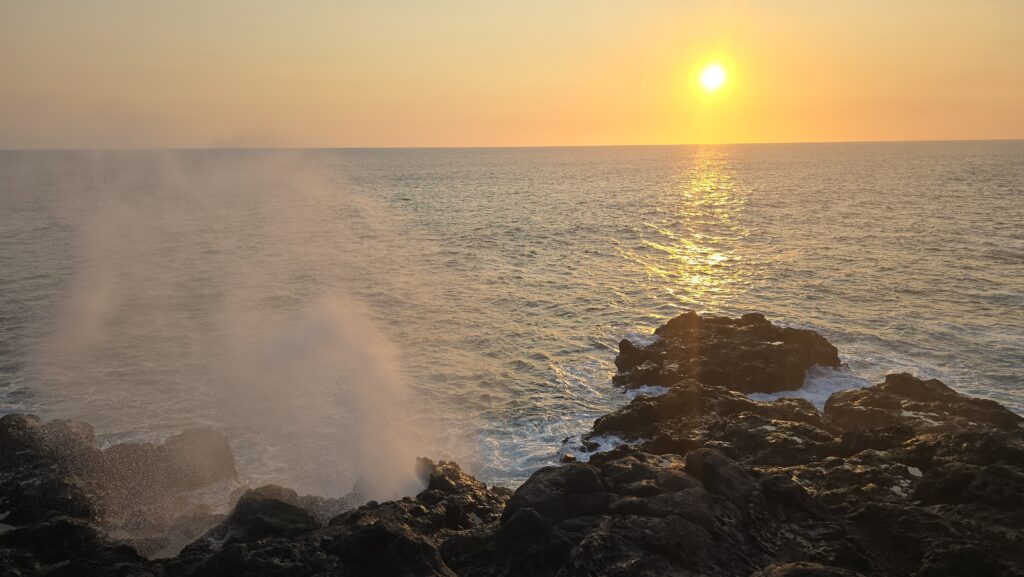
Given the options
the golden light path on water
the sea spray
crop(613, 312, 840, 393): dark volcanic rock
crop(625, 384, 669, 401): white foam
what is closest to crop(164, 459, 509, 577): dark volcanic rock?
the sea spray

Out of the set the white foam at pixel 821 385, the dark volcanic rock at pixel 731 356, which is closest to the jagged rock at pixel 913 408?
the white foam at pixel 821 385

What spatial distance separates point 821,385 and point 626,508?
15.8 metres

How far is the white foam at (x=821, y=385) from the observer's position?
24641 mm

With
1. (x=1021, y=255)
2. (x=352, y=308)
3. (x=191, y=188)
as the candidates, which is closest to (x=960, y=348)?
(x=1021, y=255)

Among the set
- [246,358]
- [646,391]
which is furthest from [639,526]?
[246,358]

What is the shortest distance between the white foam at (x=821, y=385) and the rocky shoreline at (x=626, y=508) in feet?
9.72

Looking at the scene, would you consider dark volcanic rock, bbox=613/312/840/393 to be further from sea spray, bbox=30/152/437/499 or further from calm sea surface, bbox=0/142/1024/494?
sea spray, bbox=30/152/437/499

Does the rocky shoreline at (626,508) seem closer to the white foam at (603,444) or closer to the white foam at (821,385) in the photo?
the white foam at (603,444)

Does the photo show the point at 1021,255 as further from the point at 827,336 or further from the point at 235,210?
the point at 235,210

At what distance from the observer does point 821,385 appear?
84.4 feet

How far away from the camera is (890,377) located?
2270 cm

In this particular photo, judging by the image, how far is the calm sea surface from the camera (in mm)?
24281

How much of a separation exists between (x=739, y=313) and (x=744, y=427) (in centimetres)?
1899

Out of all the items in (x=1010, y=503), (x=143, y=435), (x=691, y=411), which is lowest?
(x=143, y=435)
